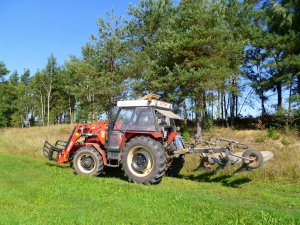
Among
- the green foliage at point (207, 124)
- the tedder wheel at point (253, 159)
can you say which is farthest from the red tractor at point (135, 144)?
the green foliage at point (207, 124)

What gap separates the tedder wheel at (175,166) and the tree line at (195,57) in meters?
8.92

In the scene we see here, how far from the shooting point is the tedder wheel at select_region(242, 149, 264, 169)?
909 centimetres

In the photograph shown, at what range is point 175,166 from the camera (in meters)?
11.8

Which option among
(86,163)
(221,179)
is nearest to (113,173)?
(86,163)

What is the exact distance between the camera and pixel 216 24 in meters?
21.4

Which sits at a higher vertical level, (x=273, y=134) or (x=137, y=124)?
(x=137, y=124)

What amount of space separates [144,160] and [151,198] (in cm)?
253

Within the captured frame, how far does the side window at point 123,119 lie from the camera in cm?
1083

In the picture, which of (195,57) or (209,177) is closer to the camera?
(209,177)

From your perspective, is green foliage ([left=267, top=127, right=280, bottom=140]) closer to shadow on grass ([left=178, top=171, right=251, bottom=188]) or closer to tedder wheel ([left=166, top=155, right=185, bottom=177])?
shadow on grass ([left=178, top=171, right=251, bottom=188])

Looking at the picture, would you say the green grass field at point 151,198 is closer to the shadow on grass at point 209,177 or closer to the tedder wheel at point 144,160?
the shadow on grass at point 209,177

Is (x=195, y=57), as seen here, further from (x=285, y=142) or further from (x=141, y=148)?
(x=141, y=148)

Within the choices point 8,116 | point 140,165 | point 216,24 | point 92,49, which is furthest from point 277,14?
point 8,116

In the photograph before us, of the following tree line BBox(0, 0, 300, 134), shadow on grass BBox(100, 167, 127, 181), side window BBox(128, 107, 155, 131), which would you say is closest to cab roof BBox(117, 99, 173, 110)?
side window BBox(128, 107, 155, 131)
